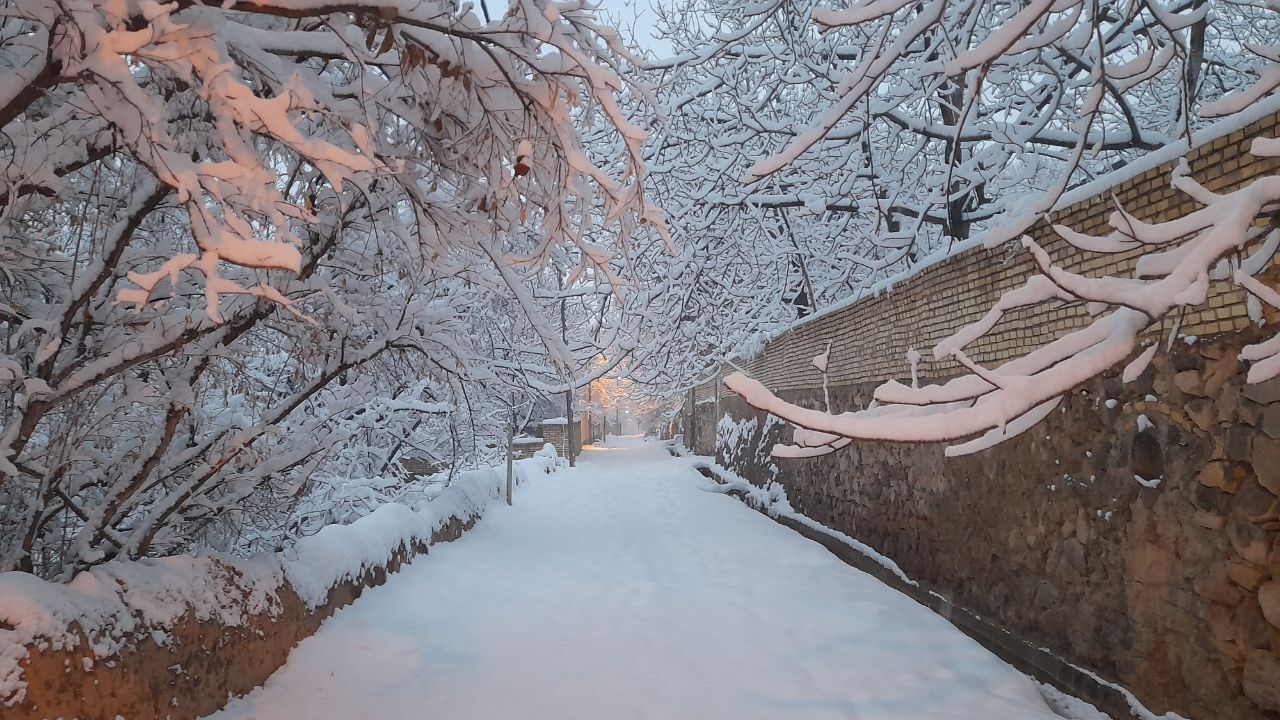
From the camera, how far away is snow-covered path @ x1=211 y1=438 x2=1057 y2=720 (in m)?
3.77

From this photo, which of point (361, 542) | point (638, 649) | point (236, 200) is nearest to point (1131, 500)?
point (638, 649)

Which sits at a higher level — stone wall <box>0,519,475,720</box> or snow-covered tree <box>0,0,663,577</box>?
snow-covered tree <box>0,0,663,577</box>

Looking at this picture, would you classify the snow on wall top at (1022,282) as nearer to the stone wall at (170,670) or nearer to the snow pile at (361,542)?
the stone wall at (170,670)

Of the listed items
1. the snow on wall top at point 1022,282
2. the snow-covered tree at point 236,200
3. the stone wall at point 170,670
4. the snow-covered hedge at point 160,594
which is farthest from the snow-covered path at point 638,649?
the snow on wall top at point 1022,282

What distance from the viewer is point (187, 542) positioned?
4.69 metres

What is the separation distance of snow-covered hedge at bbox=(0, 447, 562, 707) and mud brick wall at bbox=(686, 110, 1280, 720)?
11.6 feet

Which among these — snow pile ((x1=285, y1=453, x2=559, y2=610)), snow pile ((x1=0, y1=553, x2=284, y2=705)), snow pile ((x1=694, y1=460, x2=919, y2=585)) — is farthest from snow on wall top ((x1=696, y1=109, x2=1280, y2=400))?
snow pile ((x1=285, y1=453, x2=559, y2=610))

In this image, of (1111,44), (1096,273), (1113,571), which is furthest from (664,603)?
(1111,44)

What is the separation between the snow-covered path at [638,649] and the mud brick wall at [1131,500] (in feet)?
1.78

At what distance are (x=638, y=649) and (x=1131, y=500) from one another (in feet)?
9.83

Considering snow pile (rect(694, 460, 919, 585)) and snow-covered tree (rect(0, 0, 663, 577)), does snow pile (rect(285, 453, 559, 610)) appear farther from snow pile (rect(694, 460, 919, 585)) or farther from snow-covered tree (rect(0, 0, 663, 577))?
snow pile (rect(694, 460, 919, 585))

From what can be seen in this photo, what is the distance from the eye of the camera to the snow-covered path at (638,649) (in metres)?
3.77

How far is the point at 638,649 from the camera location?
467cm

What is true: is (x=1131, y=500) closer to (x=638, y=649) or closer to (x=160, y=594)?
(x=638, y=649)
